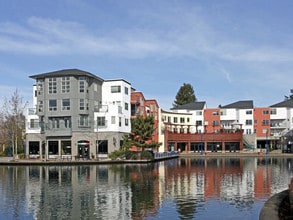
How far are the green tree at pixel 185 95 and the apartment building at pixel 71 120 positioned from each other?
66.7m

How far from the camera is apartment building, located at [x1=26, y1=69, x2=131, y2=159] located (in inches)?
2547

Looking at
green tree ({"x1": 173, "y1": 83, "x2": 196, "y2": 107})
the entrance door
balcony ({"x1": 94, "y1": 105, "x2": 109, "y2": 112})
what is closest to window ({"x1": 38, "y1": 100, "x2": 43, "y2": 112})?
the entrance door

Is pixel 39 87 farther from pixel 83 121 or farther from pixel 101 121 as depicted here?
pixel 101 121

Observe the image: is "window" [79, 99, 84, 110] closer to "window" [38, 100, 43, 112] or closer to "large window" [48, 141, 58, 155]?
"window" [38, 100, 43, 112]

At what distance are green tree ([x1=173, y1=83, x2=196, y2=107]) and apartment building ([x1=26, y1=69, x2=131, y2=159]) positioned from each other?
66.7 meters

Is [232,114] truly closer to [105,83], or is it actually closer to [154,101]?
[154,101]

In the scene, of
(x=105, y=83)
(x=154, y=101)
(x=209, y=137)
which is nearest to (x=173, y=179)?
(x=105, y=83)

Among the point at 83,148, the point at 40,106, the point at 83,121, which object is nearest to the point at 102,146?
the point at 83,148

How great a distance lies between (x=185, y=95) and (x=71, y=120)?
2851 inches

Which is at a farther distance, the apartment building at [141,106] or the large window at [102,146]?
the apartment building at [141,106]

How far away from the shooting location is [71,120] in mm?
64750

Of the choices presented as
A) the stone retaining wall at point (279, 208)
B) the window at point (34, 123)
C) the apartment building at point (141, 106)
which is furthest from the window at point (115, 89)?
the stone retaining wall at point (279, 208)

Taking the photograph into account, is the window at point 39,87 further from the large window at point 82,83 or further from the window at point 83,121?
the window at point 83,121

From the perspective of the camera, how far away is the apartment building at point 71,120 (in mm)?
64688
